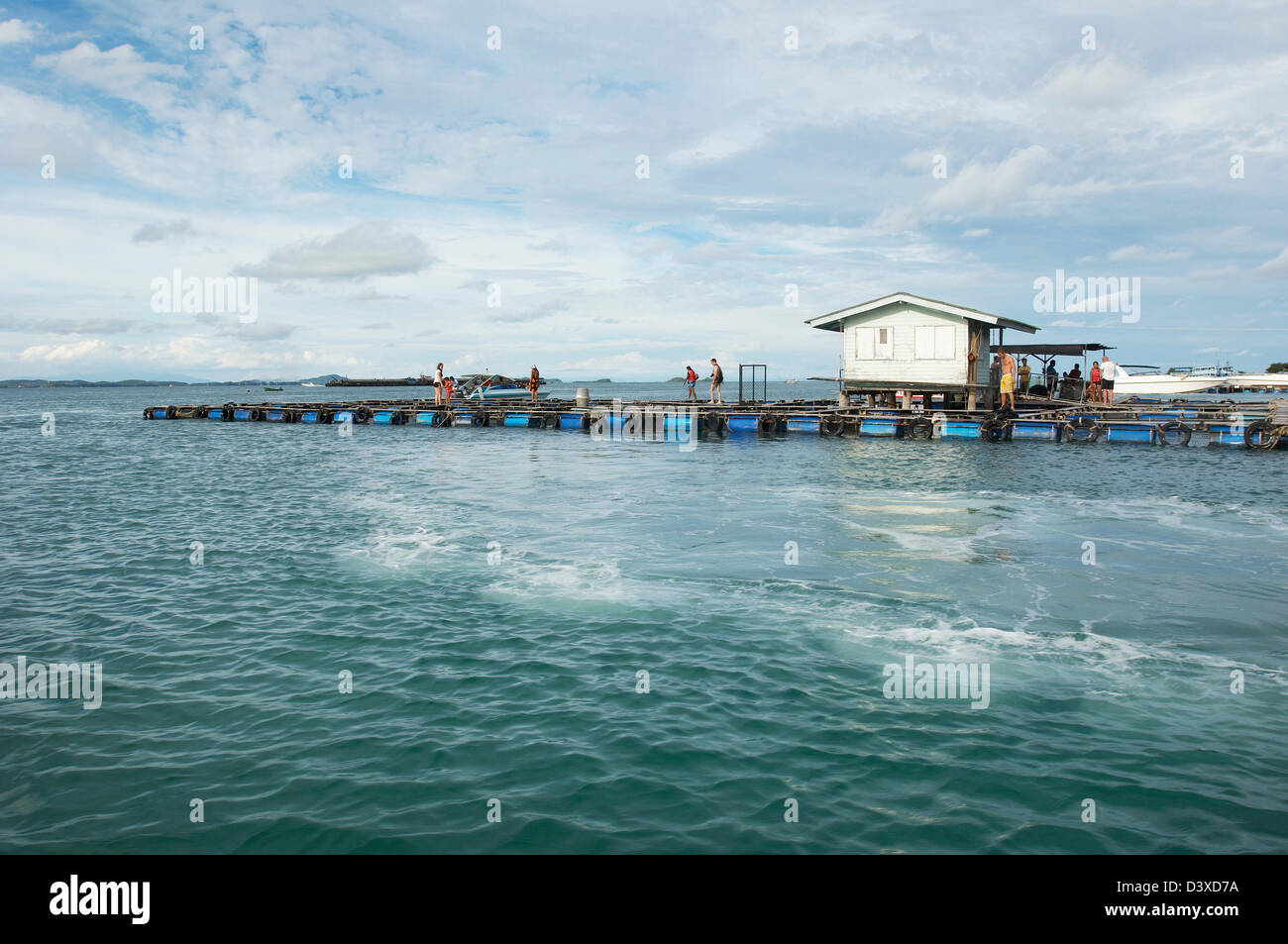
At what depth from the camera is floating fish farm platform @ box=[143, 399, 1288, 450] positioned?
121ft

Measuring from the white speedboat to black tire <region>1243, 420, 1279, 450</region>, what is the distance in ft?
80.4

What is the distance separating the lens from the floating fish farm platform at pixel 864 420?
121 ft

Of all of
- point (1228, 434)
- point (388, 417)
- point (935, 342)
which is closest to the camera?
point (1228, 434)

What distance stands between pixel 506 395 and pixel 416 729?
182 feet

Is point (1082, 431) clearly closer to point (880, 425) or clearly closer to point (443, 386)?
point (880, 425)

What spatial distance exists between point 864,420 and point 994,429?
6.19 metres

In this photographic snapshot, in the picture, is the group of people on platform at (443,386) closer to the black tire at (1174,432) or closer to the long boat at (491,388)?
the long boat at (491,388)

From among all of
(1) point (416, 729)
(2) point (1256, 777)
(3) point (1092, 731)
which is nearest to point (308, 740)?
(1) point (416, 729)

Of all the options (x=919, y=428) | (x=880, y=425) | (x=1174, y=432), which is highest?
(x=880, y=425)

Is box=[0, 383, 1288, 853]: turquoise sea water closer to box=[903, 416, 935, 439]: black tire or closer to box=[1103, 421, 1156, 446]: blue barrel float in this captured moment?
box=[903, 416, 935, 439]: black tire

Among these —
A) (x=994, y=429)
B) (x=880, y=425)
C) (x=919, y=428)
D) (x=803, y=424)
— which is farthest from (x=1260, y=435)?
(x=803, y=424)

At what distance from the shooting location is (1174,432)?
37281 mm

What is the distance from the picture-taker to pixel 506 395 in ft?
203
